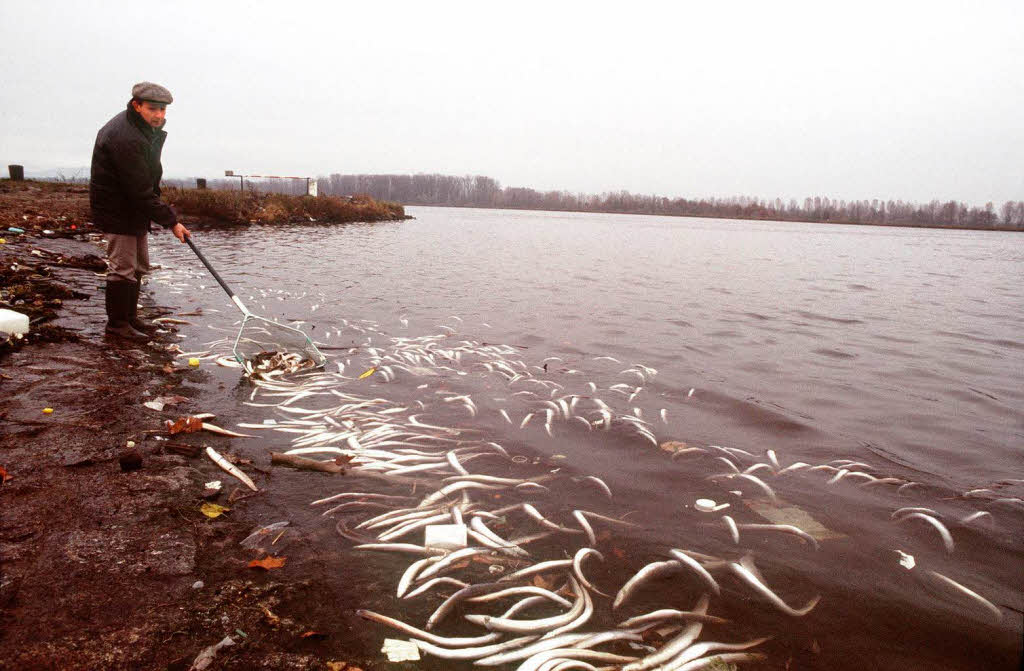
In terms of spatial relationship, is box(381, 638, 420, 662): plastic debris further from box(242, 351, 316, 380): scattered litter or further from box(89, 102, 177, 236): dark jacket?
box(89, 102, 177, 236): dark jacket

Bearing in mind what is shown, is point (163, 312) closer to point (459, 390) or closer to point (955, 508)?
point (459, 390)

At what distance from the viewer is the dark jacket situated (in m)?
7.28

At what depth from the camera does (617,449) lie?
5.76 m

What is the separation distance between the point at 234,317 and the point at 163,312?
1.17 meters

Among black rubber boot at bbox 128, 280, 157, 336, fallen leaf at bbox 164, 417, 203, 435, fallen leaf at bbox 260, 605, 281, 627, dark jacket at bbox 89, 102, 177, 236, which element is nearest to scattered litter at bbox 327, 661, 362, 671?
fallen leaf at bbox 260, 605, 281, 627

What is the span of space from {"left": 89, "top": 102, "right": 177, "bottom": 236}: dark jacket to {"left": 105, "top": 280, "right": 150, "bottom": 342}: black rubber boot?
2.73 ft

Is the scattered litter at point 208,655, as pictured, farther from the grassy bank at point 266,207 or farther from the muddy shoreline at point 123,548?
the grassy bank at point 266,207

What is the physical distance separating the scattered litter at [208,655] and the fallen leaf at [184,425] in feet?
9.78

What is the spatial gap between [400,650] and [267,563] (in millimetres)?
1095

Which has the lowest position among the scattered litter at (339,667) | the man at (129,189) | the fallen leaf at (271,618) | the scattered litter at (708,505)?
the scattered litter at (339,667)

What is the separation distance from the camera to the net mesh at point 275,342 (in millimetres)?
7918

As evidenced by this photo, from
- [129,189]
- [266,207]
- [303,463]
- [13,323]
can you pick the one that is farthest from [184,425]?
[266,207]

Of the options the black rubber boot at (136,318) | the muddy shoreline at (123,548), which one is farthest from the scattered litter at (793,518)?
the black rubber boot at (136,318)

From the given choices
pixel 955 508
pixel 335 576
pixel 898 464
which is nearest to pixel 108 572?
pixel 335 576
